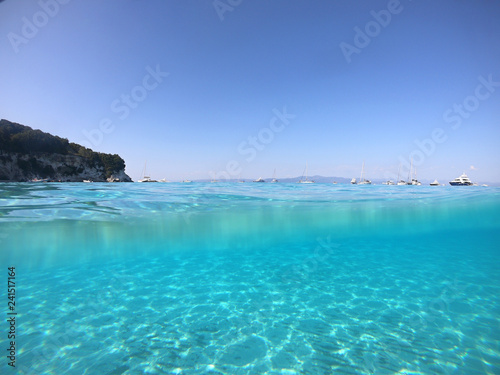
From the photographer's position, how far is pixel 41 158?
52469mm

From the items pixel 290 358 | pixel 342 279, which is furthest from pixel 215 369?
pixel 342 279

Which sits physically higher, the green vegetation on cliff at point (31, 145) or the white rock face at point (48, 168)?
the green vegetation on cliff at point (31, 145)

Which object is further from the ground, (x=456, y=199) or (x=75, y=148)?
(x=75, y=148)

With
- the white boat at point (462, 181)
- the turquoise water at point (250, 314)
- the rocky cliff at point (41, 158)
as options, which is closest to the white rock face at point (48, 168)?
the rocky cliff at point (41, 158)

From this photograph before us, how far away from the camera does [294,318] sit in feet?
25.1

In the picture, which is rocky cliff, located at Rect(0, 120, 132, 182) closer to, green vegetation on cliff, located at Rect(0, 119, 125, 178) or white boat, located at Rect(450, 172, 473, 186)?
green vegetation on cliff, located at Rect(0, 119, 125, 178)

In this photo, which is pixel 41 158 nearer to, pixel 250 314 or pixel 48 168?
pixel 48 168

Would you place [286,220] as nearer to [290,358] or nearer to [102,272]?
[102,272]

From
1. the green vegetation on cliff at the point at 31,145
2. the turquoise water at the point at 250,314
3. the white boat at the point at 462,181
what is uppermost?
the green vegetation on cliff at the point at 31,145

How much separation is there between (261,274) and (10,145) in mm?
65898

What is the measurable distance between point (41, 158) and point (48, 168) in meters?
2.75

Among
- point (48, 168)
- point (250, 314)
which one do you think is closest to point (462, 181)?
point (250, 314)

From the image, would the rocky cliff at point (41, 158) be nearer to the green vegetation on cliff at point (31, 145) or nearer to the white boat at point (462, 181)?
the green vegetation on cliff at point (31, 145)

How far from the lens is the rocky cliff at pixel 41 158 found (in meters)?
46.9
